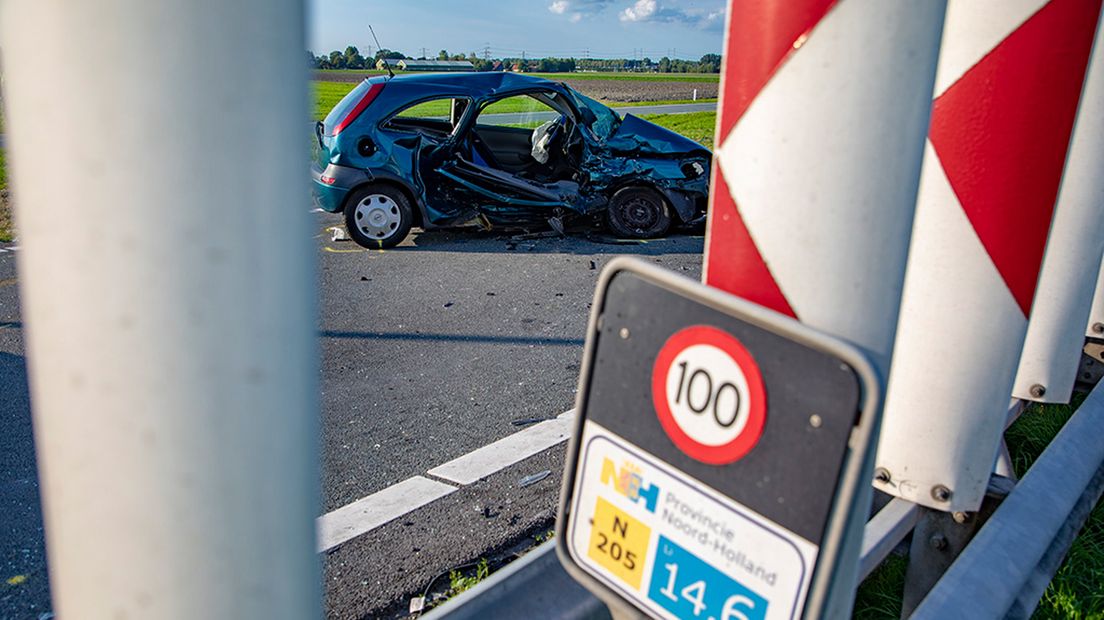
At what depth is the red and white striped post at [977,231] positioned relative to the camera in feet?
6.08

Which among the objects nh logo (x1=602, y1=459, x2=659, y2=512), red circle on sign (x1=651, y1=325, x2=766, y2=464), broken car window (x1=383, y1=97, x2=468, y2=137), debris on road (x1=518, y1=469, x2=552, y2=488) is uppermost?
broken car window (x1=383, y1=97, x2=468, y2=137)

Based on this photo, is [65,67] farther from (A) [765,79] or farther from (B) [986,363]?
(B) [986,363]

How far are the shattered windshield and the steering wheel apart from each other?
39 cm

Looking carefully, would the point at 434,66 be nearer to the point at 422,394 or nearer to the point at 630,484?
the point at 422,394

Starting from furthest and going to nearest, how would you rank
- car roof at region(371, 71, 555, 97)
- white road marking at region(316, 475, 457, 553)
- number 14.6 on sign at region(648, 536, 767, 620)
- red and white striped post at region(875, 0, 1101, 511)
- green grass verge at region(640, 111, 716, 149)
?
green grass verge at region(640, 111, 716, 149) < car roof at region(371, 71, 555, 97) < white road marking at region(316, 475, 457, 553) < red and white striped post at region(875, 0, 1101, 511) < number 14.6 on sign at region(648, 536, 767, 620)

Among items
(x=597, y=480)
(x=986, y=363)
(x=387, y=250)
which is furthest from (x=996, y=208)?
(x=387, y=250)

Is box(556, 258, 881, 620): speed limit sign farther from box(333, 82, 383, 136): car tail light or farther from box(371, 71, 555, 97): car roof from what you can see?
box(371, 71, 555, 97): car roof

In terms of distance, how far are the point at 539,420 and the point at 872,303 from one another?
3.49 metres

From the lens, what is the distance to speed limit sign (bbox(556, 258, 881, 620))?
0.94 m

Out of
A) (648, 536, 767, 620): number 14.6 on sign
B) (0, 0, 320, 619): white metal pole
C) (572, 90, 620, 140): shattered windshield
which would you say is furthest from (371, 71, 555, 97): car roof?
(0, 0, 320, 619): white metal pole

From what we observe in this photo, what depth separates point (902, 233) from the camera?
1.03 meters

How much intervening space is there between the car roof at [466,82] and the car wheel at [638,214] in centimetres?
137

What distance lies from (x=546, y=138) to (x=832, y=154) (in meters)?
8.85

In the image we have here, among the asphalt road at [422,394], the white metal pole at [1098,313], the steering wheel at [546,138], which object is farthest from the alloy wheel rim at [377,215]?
the white metal pole at [1098,313]
